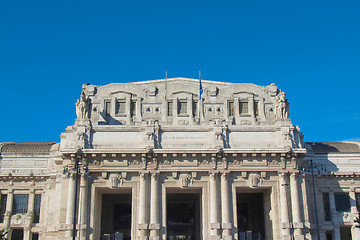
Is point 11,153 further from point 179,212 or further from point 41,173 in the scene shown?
point 179,212

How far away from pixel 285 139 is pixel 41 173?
2863 cm

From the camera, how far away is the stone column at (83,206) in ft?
137

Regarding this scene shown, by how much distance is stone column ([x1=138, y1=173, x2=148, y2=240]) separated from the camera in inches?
1635

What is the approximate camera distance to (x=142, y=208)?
139 feet

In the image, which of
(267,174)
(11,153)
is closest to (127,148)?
(267,174)

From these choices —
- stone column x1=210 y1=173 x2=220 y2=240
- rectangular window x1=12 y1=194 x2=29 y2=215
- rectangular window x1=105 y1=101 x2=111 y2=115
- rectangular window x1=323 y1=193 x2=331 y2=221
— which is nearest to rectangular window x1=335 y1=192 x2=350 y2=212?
rectangular window x1=323 y1=193 x2=331 y2=221

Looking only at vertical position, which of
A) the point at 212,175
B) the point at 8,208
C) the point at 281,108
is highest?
the point at 281,108

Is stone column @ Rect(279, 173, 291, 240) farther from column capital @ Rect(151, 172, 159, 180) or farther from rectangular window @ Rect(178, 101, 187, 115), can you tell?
rectangular window @ Rect(178, 101, 187, 115)

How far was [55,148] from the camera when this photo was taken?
52.2 m

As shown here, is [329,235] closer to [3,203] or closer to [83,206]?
[83,206]

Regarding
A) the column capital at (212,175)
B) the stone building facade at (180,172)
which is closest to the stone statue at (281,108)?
the stone building facade at (180,172)

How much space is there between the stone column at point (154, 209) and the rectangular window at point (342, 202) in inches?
885

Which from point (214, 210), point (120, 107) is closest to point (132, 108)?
point (120, 107)

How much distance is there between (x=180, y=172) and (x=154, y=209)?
15.3 ft
